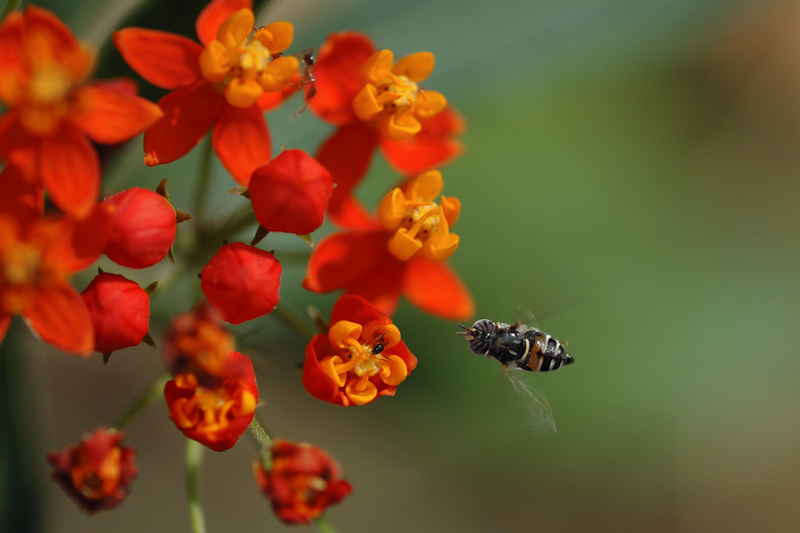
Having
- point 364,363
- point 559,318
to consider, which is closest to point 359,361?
point 364,363

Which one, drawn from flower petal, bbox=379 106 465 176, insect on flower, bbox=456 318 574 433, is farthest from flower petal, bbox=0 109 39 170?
insect on flower, bbox=456 318 574 433

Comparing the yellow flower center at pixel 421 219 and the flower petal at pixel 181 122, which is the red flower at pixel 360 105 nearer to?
the yellow flower center at pixel 421 219

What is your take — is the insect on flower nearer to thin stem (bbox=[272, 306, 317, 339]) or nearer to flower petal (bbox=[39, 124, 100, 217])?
thin stem (bbox=[272, 306, 317, 339])

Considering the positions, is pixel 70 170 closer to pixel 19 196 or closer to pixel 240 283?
pixel 19 196

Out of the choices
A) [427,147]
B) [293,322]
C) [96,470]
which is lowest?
[96,470]

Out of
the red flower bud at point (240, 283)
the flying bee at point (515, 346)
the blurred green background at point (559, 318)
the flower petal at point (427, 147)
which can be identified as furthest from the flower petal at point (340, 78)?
the flying bee at point (515, 346)
